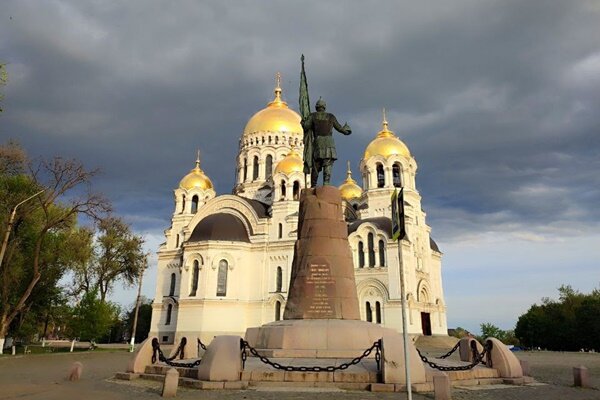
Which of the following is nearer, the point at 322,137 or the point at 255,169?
the point at 322,137

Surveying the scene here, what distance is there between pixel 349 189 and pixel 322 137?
Result: 34040 mm

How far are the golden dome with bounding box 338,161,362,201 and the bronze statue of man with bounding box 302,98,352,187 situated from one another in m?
32.3

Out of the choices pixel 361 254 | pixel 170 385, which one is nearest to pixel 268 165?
pixel 361 254

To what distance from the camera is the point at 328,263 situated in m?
12.3

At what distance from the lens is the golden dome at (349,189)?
4660cm

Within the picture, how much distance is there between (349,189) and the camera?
47469 mm

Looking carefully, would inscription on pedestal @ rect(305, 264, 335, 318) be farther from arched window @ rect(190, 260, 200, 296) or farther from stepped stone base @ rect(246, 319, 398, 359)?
arched window @ rect(190, 260, 200, 296)

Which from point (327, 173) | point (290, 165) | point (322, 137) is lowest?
point (327, 173)

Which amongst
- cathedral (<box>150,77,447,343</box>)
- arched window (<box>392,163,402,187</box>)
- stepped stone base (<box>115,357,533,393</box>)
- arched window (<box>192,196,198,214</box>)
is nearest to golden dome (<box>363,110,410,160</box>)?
cathedral (<box>150,77,447,343</box>)

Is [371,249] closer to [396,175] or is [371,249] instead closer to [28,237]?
[396,175]

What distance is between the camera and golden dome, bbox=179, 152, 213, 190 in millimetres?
47594

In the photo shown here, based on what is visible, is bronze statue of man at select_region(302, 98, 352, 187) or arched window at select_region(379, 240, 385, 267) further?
arched window at select_region(379, 240, 385, 267)

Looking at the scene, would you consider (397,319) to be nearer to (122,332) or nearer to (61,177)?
(61,177)

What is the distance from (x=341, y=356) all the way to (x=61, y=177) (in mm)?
18467
